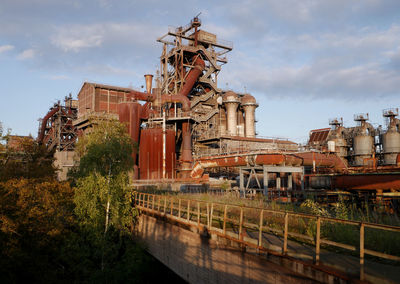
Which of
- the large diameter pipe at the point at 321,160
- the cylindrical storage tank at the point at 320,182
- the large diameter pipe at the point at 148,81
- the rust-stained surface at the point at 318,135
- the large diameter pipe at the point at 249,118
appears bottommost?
the cylindrical storage tank at the point at 320,182

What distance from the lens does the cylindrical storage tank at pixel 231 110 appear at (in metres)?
55.9

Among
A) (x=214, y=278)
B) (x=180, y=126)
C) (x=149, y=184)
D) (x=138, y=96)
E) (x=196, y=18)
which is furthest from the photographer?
(x=196, y=18)

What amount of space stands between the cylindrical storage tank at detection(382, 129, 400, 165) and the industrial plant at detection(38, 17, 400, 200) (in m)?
0.14

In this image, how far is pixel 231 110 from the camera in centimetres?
5644

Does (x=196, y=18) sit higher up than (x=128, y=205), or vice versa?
(x=196, y=18)

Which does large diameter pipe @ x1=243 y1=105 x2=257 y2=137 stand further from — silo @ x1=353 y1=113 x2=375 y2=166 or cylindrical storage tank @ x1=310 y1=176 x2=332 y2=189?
cylindrical storage tank @ x1=310 y1=176 x2=332 y2=189

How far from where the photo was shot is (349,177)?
20.8 m

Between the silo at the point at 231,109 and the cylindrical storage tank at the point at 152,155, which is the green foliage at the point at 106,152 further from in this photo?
the silo at the point at 231,109

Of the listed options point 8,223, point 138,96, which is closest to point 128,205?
point 8,223

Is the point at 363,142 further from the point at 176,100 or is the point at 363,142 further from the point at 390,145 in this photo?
the point at 176,100

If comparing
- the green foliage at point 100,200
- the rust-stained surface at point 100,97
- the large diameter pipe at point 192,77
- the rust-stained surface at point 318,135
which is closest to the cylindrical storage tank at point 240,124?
the large diameter pipe at point 192,77

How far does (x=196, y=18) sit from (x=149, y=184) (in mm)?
34104

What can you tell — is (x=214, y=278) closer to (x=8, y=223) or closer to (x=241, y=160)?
(x=8, y=223)

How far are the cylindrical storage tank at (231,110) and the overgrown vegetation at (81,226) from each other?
3483cm
